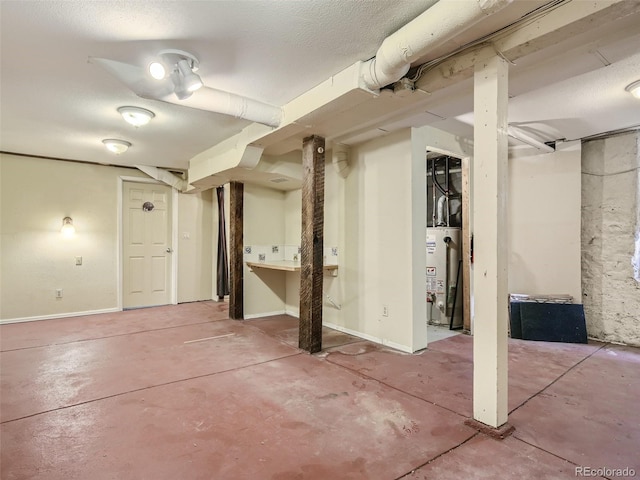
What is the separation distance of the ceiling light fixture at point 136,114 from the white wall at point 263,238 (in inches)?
78.2

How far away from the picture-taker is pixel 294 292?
5.34 metres

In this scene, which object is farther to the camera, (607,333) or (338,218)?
(338,218)

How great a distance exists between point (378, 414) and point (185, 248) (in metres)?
4.96

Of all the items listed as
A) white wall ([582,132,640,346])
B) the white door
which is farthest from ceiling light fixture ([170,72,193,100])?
white wall ([582,132,640,346])

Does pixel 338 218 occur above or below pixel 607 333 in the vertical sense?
above

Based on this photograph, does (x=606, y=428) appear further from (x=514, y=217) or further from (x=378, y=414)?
(x=514, y=217)

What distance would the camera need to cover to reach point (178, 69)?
2268mm

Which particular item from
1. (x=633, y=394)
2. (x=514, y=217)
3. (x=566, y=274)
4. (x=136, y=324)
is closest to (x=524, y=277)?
(x=566, y=274)

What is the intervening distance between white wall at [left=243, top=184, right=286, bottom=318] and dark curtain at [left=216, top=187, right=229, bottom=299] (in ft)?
3.90

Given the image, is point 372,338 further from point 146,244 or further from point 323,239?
point 146,244

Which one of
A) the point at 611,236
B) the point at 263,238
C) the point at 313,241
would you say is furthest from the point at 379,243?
the point at 611,236

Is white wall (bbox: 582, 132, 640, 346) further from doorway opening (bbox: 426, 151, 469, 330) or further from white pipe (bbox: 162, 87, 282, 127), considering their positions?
white pipe (bbox: 162, 87, 282, 127)

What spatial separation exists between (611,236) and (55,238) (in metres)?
7.40

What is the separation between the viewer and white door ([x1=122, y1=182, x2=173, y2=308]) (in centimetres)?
576
